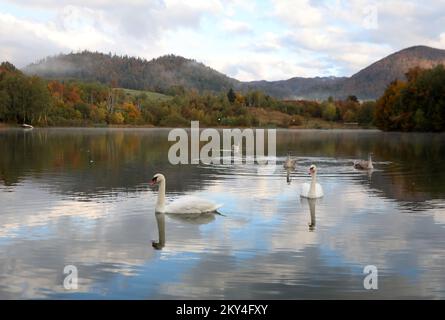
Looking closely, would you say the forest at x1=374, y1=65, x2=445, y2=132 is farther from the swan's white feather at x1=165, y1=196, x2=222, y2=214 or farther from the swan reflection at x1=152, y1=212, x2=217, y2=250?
the swan reflection at x1=152, y1=212, x2=217, y2=250

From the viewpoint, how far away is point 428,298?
29.5 ft

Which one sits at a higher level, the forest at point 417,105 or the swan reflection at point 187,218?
the forest at point 417,105

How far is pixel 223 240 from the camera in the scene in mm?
12656

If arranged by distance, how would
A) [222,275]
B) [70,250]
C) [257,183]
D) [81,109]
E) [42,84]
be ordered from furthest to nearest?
[81,109] < [42,84] < [257,183] < [70,250] < [222,275]

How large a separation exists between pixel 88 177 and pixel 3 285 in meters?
15.2

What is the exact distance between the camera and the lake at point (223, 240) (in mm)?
9406

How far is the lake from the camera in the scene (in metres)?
9.41

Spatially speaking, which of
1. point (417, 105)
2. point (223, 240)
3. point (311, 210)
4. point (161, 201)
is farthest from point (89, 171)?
point (417, 105)

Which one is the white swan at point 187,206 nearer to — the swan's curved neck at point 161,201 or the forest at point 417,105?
the swan's curved neck at point 161,201

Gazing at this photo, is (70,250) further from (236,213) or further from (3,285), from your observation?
(236,213)

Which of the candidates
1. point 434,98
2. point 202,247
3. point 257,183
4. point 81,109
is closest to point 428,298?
point 202,247

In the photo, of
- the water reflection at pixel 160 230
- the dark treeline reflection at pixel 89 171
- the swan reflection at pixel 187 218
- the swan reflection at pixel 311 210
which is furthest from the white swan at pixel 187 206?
the dark treeline reflection at pixel 89 171

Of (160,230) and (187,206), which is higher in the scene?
(187,206)

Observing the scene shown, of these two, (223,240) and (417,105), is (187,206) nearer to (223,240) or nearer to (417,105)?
(223,240)
